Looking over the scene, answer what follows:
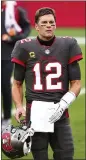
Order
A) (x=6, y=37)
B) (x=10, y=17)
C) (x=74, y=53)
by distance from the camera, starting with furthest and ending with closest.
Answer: (x=10, y=17), (x=6, y=37), (x=74, y=53)

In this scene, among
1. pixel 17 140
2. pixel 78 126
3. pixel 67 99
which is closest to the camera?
pixel 17 140

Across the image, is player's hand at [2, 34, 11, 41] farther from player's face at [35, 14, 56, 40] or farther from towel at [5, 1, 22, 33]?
player's face at [35, 14, 56, 40]

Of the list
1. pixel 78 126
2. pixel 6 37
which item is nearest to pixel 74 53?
pixel 6 37

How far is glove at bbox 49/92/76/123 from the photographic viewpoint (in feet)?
16.4

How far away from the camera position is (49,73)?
513cm

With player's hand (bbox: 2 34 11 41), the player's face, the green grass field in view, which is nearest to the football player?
the player's face

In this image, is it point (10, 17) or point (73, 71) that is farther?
point (10, 17)

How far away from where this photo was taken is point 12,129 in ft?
16.6

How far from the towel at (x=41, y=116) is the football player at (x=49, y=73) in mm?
56

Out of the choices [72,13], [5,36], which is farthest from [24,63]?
[72,13]

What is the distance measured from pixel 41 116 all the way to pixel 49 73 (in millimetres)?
383

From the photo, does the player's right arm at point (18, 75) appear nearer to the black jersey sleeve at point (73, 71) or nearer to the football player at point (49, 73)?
the football player at point (49, 73)

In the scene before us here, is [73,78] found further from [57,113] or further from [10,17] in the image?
[10,17]

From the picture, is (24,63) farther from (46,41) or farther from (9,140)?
(9,140)
